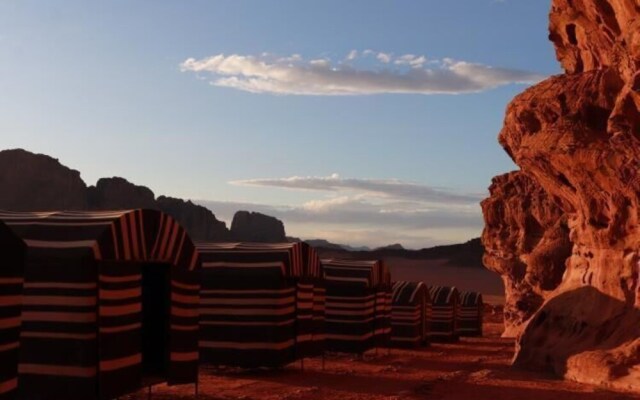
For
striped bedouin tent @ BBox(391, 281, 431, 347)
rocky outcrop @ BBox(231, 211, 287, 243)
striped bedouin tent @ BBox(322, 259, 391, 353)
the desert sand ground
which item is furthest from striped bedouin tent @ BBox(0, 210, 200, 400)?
rocky outcrop @ BBox(231, 211, 287, 243)

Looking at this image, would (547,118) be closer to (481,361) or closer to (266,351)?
(481,361)

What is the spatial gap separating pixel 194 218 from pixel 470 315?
59325 millimetres

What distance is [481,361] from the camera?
78.5 ft

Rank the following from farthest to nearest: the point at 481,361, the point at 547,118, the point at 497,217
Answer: the point at 497,217 < the point at 481,361 < the point at 547,118

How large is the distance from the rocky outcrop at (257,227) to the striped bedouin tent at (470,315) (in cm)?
7145

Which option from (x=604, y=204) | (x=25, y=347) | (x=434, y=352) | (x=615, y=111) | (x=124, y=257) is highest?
(x=615, y=111)

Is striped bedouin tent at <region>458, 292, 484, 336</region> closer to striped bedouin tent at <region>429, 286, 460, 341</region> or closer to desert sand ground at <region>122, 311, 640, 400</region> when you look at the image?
striped bedouin tent at <region>429, 286, 460, 341</region>

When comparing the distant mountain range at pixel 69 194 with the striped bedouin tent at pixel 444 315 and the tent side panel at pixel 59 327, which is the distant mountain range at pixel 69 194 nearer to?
the striped bedouin tent at pixel 444 315

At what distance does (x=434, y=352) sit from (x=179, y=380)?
15420 mm

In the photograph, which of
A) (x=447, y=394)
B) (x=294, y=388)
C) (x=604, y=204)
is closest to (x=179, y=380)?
(x=294, y=388)

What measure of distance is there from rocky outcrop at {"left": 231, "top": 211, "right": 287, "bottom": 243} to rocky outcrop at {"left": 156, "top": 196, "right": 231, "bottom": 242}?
12.4m

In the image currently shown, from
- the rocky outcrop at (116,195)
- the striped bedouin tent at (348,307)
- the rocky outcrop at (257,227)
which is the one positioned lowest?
the striped bedouin tent at (348,307)

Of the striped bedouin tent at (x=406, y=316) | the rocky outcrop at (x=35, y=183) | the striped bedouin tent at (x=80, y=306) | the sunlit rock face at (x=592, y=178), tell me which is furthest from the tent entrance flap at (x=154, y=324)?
the rocky outcrop at (x=35, y=183)

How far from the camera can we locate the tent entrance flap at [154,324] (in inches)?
539
